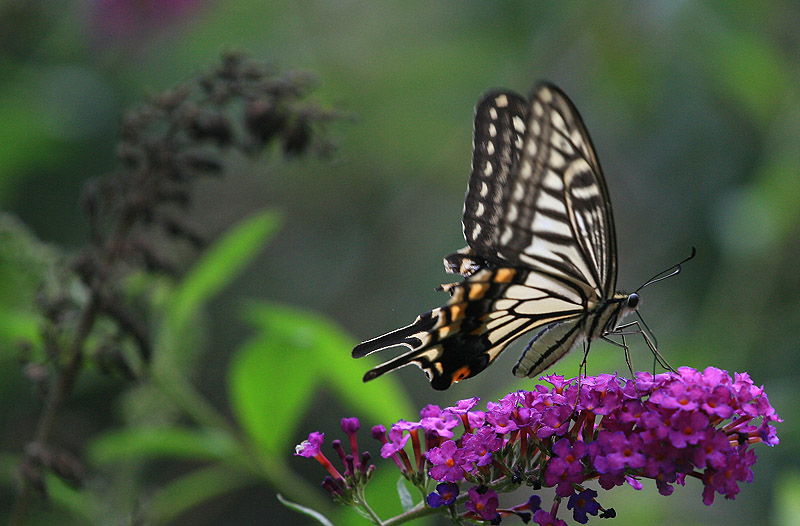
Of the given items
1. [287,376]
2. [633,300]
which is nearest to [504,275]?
[633,300]

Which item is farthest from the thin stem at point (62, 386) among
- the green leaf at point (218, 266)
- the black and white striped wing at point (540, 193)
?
the black and white striped wing at point (540, 193)

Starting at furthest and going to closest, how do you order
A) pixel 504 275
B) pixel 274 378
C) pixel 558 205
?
pixel 274 378
pixel 558 205
pixel 504 275

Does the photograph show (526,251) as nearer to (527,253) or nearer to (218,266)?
(527,253)

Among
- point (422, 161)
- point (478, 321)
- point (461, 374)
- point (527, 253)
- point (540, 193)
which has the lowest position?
point (461, 374)

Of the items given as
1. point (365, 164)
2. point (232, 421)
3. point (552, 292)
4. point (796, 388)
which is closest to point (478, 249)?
point (552, 292)

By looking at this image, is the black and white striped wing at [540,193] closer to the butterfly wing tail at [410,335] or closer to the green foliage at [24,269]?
the butterfly wing tail at [410,335]

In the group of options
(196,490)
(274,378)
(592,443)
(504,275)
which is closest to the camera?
(592,443)
